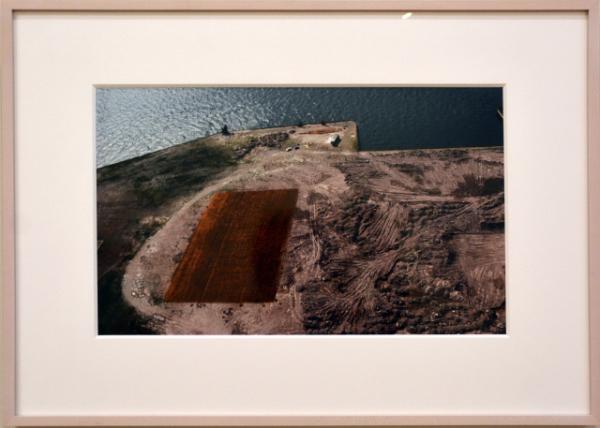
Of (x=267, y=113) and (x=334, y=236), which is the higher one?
(x=267, y=113)

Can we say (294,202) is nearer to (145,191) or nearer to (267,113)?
(267,113)

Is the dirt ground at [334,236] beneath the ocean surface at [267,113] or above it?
beneath

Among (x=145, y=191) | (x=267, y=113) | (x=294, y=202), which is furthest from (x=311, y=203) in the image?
(x=145, y=191)

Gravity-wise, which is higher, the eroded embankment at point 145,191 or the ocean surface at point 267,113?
the ocean surface at point 267,113

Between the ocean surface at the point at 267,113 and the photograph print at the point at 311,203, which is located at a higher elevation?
the ocean surface at the point at 267,113

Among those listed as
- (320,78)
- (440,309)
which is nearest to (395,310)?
(440,309)
